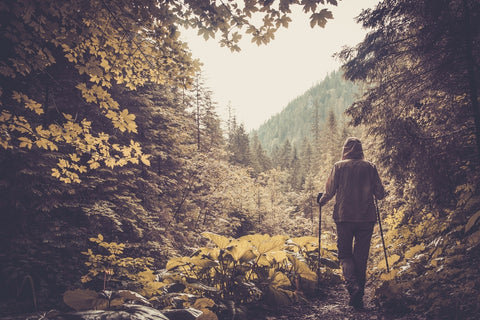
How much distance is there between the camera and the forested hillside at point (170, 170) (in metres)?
2.72

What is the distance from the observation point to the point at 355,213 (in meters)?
3.77

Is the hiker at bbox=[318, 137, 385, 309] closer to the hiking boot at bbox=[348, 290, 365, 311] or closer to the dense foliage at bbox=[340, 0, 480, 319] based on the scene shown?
the hiking boot at bbox=[348, 290, 365, 311]

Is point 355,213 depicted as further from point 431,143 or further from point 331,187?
point 431,143

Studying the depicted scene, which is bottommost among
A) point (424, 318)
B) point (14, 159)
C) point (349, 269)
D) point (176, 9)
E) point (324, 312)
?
point (324, 312)

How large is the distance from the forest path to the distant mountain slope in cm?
12868

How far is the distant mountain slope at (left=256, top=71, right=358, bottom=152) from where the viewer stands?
457ft

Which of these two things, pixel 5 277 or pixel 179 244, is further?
pixel 179 244

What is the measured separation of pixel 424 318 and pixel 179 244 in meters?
6.82

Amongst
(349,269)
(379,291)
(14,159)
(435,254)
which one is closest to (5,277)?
(14,159)

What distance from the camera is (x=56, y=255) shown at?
4609 mm

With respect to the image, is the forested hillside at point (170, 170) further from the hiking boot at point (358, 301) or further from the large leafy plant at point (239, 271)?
the hiking boot at point (358, 301)

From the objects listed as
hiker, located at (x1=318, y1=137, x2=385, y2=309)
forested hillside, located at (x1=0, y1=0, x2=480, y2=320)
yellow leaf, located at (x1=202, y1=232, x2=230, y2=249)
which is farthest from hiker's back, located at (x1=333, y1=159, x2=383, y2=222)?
yellow leaf, located at (x1=202, y1=232, x2=230, y2=249)

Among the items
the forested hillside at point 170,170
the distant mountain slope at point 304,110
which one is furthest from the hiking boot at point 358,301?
the distant mountain slope at point 304,110

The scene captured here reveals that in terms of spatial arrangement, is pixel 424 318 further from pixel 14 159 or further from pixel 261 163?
pixel 261 163
